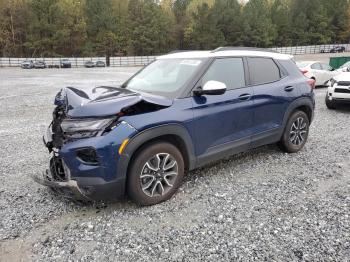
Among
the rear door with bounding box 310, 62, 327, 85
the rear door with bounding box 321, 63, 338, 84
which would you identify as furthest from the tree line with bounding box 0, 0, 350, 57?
the rear door with bounding box 310, 62, 327, 85

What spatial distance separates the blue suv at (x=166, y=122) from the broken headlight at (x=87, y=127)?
0.4 inches

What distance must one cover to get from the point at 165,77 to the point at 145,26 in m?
60.8

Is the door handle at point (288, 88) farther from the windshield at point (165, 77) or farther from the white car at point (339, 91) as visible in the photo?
the white car at point (339, 91)

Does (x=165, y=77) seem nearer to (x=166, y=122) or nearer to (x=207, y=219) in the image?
(x=166, y=122)

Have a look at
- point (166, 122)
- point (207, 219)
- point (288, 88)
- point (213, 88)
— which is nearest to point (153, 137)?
point (166, 122)

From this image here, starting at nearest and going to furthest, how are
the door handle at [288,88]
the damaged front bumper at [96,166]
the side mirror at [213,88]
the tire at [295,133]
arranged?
the damaged front bumper at [96,166]
the side mirror at [213,88]
the door handle at [288,88]
the tire at [295,133]

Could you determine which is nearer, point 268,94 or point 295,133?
point 268,94

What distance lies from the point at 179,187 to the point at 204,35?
213 feet

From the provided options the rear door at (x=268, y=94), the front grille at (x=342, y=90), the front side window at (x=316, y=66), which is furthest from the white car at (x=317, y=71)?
the rear door at (x=268, y=94)

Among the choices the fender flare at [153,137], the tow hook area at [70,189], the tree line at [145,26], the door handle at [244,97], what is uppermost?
the tree line at [145,26]

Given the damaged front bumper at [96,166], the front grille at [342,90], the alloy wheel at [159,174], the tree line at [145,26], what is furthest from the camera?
the tree line at [145,26]

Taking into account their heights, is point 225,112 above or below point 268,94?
below

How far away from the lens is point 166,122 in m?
3.29

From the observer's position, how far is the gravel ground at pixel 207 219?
2705 millimetres
